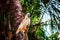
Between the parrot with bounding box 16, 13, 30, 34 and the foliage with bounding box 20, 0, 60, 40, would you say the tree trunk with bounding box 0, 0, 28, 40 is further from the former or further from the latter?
the foliage with bounding box 20, 0, 60, 40

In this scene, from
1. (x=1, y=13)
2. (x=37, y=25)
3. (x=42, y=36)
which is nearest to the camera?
(x=1, y=13)

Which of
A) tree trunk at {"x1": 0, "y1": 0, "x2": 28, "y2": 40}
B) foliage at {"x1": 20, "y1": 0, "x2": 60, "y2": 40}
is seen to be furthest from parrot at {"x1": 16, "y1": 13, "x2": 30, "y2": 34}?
foliage at {"x1": 20, "y1": 0, "x2": 60, "y2": 40}

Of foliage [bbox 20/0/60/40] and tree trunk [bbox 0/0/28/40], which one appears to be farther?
foliage [bbox 20/0/60/40]

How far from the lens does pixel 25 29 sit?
1.29 meters

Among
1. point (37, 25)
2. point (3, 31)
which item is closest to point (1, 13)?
point (3, 31)

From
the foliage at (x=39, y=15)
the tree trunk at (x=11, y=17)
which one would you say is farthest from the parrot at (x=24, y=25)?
the foliage at (x=39, y=15)

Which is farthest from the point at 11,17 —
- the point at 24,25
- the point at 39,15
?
the point at 39,15

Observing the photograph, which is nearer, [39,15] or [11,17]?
[11,17]

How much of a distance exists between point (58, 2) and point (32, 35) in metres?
0.56

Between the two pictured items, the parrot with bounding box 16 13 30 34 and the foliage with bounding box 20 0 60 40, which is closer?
the parrot with bounding box 16 13 30 34

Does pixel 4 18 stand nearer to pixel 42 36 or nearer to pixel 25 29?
pixel 25 29

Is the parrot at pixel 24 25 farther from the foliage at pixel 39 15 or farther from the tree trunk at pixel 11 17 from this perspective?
the foliage at pixel 39 15

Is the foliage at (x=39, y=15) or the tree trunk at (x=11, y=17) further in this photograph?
the foliage at (x=39, y=15)

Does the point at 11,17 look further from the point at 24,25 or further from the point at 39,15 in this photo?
the point at 39,15
